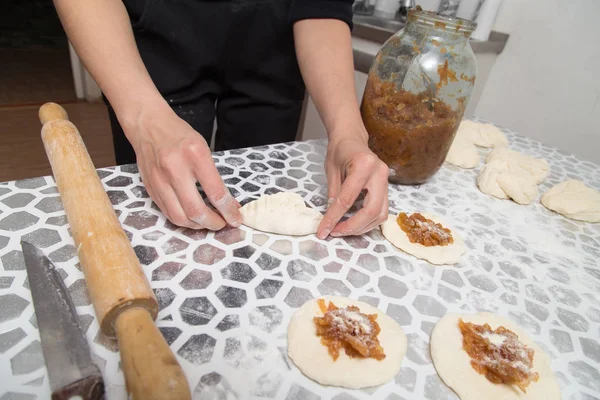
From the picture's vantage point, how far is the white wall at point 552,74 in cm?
183

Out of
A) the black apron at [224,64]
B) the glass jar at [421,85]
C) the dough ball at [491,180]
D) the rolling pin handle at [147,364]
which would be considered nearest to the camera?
the rolling pin handle at [147,364]

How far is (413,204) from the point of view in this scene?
3.37ft

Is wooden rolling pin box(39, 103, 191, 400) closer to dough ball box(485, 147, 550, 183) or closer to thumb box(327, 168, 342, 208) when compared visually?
thumb box(327, 168, 342, 208)

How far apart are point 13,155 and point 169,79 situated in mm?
2248

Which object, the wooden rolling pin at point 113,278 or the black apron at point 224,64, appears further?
the black apron at point 224,64

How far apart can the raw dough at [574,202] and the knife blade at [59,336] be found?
1.21 m

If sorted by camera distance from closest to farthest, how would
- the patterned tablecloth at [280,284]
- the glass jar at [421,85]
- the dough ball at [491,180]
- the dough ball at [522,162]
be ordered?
the patterned tablecloth at [280,284] < the glass jar at [421,85] < the dough ball at [491,180] < the dough ball at [522,162]

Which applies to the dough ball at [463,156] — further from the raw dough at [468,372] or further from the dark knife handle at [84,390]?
the dark knife handle at [84,390]

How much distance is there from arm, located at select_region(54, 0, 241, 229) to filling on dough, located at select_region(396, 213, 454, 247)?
40 centimetres

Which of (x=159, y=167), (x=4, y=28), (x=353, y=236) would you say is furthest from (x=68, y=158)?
(x=4, y=28)

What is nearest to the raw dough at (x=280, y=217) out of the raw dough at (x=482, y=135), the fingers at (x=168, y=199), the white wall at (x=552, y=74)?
the fingers at (x=168, y=199)

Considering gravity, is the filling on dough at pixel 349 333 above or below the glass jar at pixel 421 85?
below

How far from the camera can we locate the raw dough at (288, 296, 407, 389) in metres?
0.57

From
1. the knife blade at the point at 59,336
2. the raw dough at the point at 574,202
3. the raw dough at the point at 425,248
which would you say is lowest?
the raw dough at the point at 425,248
